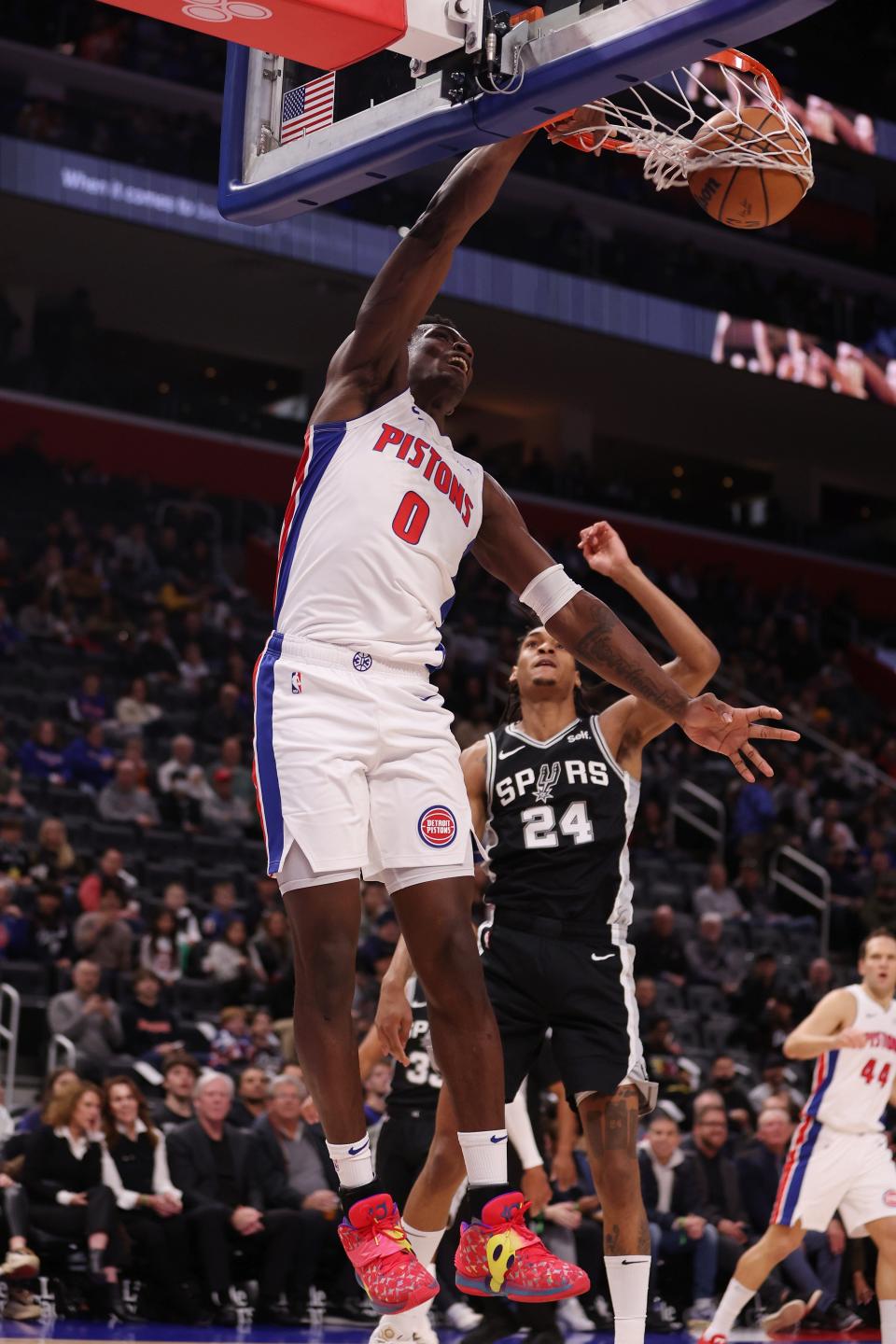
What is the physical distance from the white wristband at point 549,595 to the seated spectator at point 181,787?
35.2 ft

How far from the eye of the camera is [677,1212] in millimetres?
11297

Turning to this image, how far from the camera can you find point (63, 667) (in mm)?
17344

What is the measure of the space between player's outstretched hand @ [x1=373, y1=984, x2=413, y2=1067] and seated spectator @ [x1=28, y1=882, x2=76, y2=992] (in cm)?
722

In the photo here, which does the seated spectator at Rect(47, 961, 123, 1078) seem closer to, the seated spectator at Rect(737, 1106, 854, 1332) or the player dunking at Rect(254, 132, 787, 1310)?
the seated spectator at Rect(737, 1106, 854, 1332)

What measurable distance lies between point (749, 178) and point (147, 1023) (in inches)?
316

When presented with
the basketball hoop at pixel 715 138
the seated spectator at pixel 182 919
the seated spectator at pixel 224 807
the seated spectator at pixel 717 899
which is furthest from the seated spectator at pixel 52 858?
the basketball hoop at pixel 715 138

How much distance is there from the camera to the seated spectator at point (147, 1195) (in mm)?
9383

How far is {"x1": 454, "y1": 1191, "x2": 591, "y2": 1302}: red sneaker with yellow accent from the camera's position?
13.5ft

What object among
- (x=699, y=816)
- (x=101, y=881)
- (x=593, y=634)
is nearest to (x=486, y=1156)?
(x=593, y=634)

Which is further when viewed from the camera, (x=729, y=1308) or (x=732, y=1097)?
(x=732, y=1097)

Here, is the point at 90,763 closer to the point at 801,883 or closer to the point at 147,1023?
the point at 147,1023

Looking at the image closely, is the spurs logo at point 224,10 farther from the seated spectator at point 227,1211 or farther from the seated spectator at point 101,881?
the seated spectator at point 101,881

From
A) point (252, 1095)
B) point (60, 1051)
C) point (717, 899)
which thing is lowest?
point (252, 1095)

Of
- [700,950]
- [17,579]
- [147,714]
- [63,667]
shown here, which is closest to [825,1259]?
[700,950]
